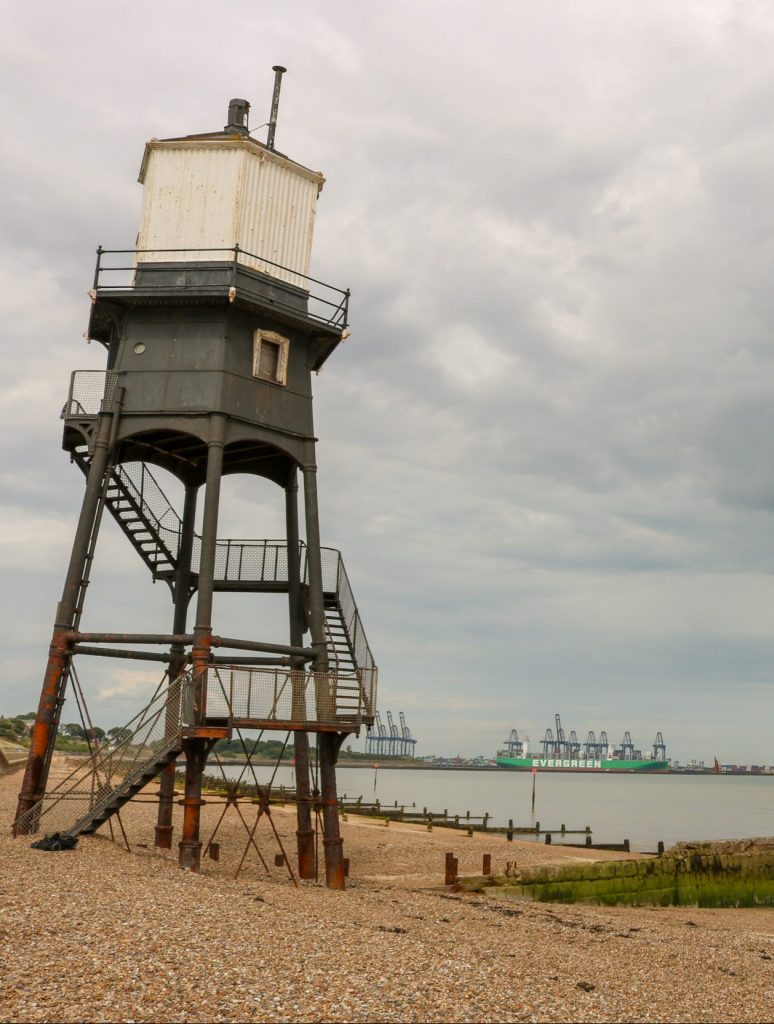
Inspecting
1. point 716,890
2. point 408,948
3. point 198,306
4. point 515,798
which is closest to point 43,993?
point 408,948

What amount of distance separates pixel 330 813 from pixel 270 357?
10178mm

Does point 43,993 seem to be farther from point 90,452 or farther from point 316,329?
point 316,329

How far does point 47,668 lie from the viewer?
21.0 m

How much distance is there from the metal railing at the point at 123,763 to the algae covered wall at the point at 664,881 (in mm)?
10422

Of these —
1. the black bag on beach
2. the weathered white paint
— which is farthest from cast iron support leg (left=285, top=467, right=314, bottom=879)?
the weathered white paint

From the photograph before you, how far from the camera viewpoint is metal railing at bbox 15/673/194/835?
1939cm

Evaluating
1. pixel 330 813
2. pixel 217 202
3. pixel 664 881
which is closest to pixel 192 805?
pixel 330 813

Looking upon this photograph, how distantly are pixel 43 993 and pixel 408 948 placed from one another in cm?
522

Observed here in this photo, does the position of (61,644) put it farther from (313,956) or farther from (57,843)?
(313,956)

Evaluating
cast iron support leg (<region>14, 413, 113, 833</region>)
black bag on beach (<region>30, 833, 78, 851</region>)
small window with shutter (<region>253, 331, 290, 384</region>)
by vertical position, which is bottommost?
black bag on beach (<region>30, 833, 78, 851</region>)

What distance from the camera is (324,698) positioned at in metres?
21.1

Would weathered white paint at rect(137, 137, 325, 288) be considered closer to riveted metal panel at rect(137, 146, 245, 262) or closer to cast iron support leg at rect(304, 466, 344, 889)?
riveted metal panel at rect(137, 146, 245, 262)

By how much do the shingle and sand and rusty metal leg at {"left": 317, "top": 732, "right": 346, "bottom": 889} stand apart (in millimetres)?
431

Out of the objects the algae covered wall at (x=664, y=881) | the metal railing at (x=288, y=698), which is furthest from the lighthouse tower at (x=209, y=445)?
the algae covered wall at (x=664, y=881)
